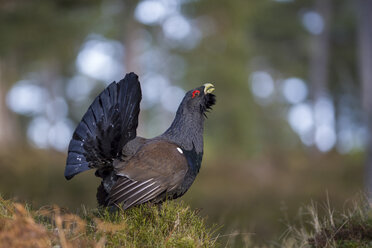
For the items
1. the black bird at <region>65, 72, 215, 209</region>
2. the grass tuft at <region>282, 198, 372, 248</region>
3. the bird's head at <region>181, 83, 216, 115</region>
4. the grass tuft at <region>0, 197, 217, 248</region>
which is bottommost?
the grass tuft at <region>282, 198, 372, 248</region>

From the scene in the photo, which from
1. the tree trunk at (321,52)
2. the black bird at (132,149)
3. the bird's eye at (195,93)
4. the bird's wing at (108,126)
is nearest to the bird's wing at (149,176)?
the black bird at (132,149)

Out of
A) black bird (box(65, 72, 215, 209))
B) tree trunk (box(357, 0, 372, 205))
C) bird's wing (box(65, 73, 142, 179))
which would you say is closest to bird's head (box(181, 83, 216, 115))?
black bird (box(65, 72, 215, 209))

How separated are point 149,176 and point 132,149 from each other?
0.38 metres

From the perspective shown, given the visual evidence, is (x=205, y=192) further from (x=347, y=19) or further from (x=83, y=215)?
(x=347, y=19)

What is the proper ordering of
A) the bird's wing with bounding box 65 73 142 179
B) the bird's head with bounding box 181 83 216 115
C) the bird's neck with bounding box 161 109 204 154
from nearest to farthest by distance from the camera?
the bird's wing with bounding box 65 73 142 179
the bird's neck with bounding box 161 109 204 154
the bird's head with bounding box 181 83 216 115

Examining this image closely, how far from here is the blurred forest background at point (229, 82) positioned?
26.9 feet

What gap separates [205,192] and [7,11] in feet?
19.2

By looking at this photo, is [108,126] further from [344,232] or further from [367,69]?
[367,69]

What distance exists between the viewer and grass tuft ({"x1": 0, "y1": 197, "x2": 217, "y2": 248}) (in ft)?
7.52

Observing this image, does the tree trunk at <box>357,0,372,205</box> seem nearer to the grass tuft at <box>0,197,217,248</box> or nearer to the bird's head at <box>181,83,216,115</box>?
the bird's head at <box>181,83,216,115</box>

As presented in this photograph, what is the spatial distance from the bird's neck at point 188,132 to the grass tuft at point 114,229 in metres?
0.59

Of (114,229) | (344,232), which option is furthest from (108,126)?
(344,232)

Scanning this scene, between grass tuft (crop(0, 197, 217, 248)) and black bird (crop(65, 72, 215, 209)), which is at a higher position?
black bird (crop(65, 72, 215, 209))

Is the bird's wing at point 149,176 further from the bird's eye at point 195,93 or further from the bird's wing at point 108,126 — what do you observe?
the bird's eye at point 195,93
